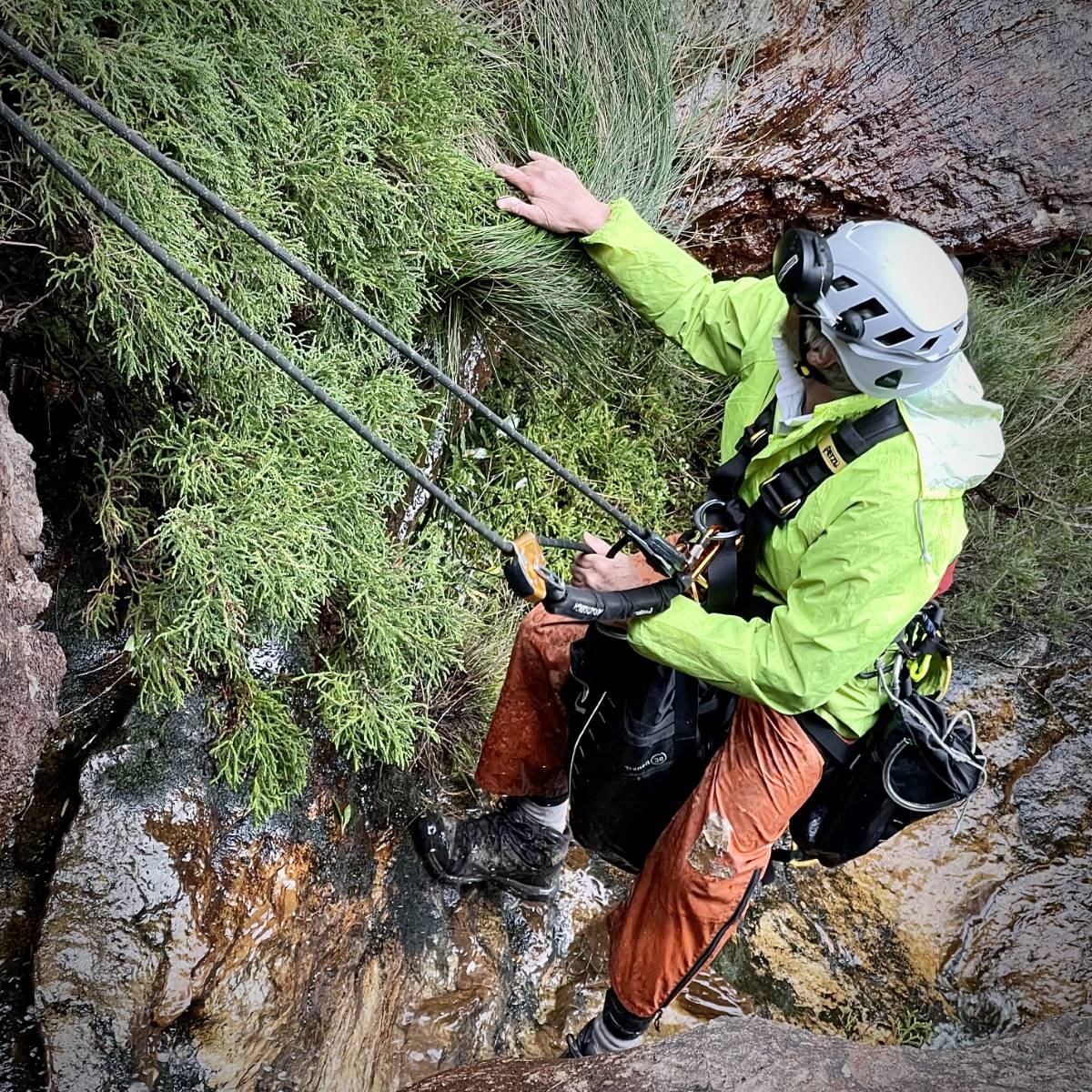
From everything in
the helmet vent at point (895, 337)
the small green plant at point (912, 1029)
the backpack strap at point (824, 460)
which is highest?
the helmet vent at point (895, 337)

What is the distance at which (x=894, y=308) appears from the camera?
2549 millimetres

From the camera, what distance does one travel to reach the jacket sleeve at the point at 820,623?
2.57 m

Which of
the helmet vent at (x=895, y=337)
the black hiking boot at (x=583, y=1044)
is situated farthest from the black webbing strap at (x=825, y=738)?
the black hiking boot at (x=583, y=1044)

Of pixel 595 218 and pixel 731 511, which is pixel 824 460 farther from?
pixel 595 218

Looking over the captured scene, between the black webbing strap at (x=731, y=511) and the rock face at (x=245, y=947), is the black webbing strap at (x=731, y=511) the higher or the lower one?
the higher one

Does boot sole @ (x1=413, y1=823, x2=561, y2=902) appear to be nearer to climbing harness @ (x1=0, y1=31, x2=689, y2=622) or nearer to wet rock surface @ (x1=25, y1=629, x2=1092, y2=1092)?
wet rock surface @ (x1=25, y1=629, x2=1092, y2=1092)

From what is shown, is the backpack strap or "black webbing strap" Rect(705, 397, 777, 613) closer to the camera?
the backpack strap

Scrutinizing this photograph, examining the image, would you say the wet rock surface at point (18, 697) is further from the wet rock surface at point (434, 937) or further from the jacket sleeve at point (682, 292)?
the jacket sleeve at point (682, 292)

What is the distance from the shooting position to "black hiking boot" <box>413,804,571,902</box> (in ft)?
13.0

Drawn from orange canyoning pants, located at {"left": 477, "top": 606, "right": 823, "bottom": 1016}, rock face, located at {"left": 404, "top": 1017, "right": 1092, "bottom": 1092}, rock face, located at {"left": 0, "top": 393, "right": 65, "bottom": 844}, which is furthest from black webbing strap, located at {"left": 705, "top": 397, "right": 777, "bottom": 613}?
rock face, located at {"left": 0, "top": 393, "right": 65, "bottom": 844}

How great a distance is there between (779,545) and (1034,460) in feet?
12.5

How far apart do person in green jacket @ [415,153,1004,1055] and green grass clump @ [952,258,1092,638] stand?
2952 millimetres

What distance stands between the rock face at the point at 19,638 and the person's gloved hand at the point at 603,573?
144 centimetres

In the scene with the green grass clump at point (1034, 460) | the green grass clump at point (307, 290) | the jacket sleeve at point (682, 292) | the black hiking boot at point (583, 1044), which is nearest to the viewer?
the green grass clump at point (307, 290)
